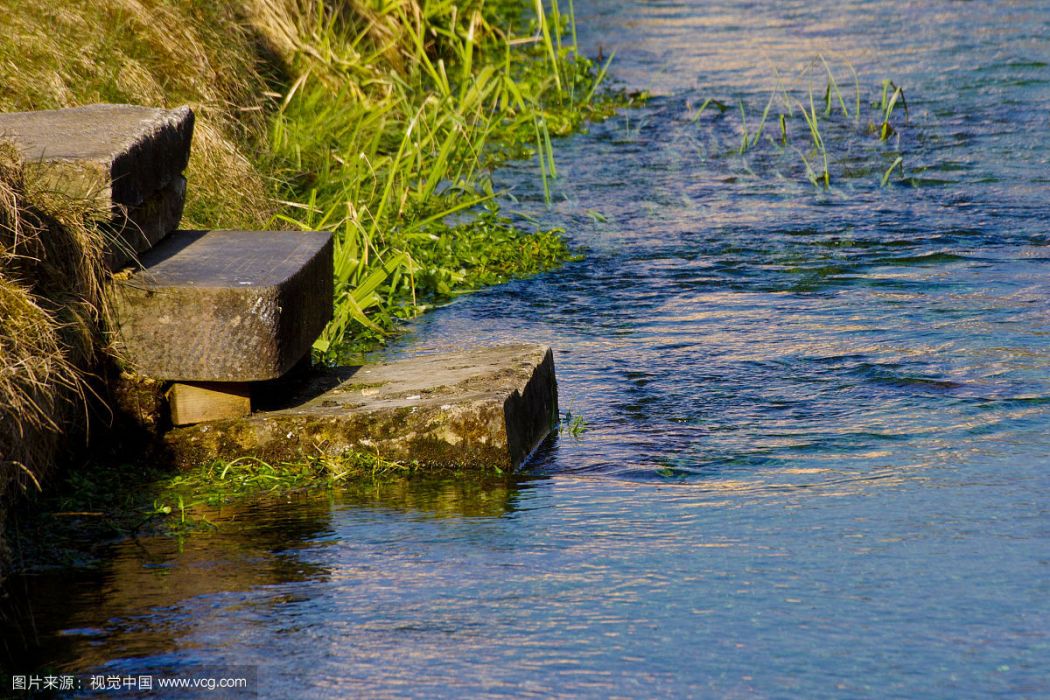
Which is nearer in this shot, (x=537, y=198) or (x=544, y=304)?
(x=544, y=304)

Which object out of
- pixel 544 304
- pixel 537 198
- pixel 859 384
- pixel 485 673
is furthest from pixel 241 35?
pixel 485 673

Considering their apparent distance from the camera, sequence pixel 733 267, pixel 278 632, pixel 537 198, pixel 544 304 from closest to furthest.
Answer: pixel 278 632 < pixel 544 304 < pixel 733 267 < pixel 537 198

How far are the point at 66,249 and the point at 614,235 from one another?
387 centimetres

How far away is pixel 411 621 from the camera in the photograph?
3.14 meters

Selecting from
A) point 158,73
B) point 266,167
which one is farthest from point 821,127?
point 158,73

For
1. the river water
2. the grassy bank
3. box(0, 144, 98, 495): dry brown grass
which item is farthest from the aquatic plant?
box(0, 144, 98, 495): dry brown grass

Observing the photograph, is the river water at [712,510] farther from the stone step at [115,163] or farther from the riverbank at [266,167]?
the stone step at [115,163]

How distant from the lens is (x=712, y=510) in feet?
12.4

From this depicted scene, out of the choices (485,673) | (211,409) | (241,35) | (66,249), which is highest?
(241,35)

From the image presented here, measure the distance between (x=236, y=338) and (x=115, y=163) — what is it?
23.1 inches

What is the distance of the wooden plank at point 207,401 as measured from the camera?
4129 mm

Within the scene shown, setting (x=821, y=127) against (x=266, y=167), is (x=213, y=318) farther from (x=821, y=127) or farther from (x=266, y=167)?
(x=821, y=127)

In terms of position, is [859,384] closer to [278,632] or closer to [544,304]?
[544,304]

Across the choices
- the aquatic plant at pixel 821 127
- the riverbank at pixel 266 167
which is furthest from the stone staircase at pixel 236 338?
the aquatic plant at pixel 821 127
